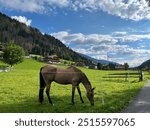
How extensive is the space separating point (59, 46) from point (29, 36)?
1511 mm

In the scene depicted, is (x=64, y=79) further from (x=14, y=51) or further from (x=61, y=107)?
(x=14, y=51)

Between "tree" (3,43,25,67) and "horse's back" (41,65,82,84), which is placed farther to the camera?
"tree" (3,43,25,67)

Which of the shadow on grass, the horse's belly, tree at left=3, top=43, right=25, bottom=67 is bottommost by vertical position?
the shadow on grass

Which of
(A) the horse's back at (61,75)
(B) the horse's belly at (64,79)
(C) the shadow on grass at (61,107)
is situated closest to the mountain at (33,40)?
(A) the horse's back at (61,75)

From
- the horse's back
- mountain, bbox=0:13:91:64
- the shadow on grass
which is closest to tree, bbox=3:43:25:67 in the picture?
mountain, bbox=0:13:91:64

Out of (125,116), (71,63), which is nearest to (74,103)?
(71,63)

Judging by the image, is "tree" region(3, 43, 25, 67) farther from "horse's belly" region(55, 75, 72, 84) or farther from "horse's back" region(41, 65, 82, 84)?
"horse's belly" region(55, 75, 72, 84)

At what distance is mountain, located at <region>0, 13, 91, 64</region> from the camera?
1524 centimetres

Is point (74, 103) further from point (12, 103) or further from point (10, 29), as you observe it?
point (10, 29)

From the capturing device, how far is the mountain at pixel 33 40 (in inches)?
600

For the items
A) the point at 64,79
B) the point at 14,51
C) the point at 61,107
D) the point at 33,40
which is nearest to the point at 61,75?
the point at 64,79

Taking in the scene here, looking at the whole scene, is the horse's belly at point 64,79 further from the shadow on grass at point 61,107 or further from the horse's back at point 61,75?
the shadow on grass at point 61,107

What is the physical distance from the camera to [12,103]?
16812 mm

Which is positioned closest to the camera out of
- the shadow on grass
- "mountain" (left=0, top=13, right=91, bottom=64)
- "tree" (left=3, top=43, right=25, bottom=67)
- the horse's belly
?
the shadow on grass
